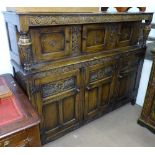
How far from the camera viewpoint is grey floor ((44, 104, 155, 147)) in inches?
67.9

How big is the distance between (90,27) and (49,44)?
432 millimetres

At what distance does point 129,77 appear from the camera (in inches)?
81.9

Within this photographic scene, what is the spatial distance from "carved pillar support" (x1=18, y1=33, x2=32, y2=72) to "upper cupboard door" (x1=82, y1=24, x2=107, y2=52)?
524 mm

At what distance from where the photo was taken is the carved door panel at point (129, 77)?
6.35ft

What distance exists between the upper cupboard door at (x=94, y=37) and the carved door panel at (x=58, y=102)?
0.90 feet

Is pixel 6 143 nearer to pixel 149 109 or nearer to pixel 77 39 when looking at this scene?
pixel 77 39

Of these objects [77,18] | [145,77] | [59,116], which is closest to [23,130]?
[59,116]

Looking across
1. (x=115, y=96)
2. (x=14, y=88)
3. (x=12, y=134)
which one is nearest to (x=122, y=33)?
(x=115, y=96)

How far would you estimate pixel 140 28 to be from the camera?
1945mm

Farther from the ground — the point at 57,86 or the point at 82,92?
the point at 57,86

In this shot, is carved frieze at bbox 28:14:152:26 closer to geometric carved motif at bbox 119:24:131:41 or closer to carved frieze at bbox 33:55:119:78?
geometric carved motif at bbox 119:24:131:41

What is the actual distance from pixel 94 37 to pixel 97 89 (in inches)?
22.6

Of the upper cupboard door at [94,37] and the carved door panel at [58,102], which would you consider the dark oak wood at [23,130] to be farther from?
the upper cupboard door at [94,37]
